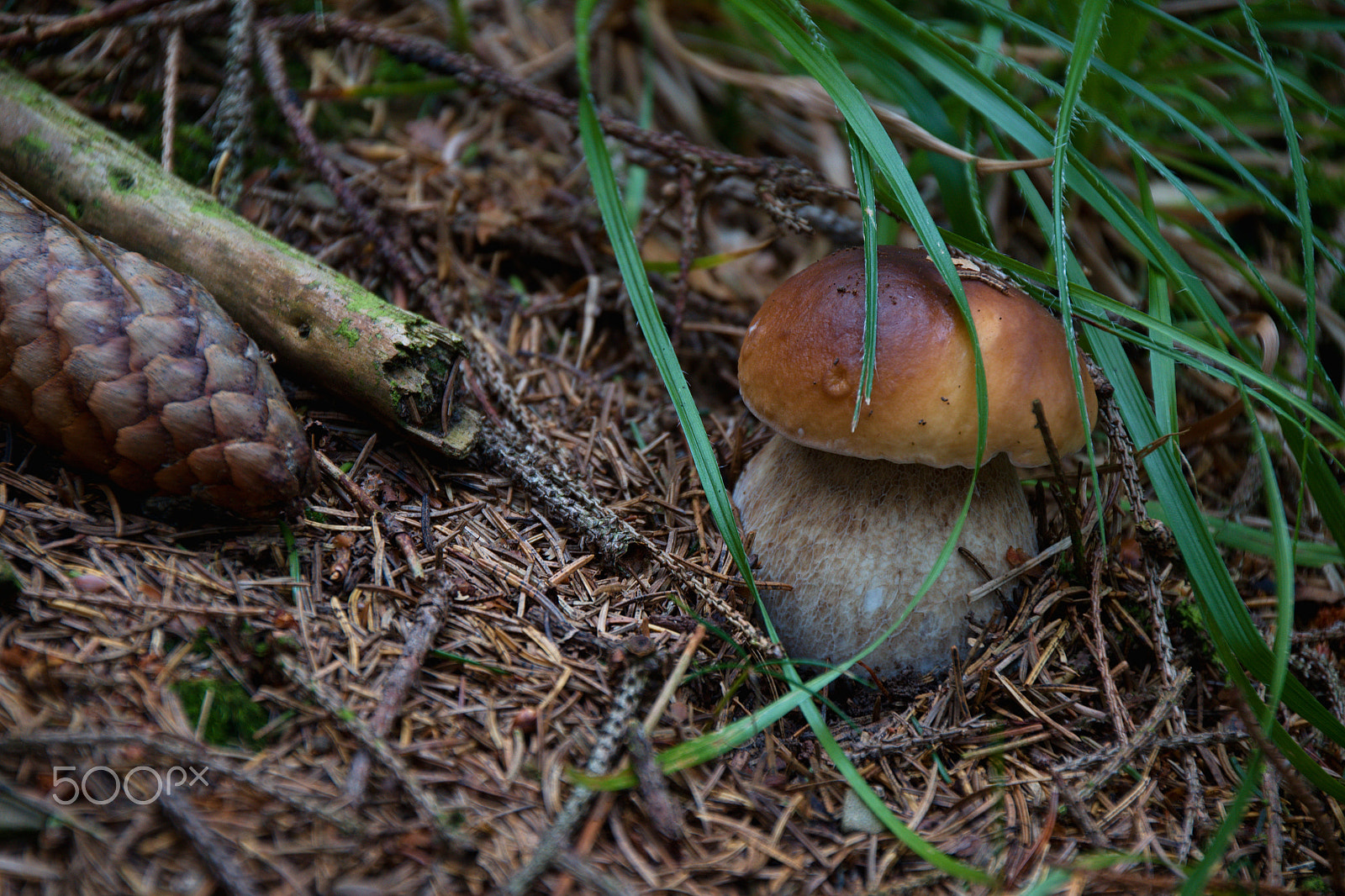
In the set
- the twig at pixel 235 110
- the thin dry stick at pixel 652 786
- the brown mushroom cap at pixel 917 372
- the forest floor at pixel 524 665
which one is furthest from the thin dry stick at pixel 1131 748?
the twig at pixel 235 110

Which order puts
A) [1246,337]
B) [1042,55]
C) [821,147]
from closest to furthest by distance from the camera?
[1246,337]
[1042,55]
[821,147]

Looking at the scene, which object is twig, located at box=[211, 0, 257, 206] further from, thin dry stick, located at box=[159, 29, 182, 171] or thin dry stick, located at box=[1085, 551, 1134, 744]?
thin dry stick, located at box=[1085, 551, 1134, 744]

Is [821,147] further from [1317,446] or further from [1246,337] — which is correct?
[1317,446]

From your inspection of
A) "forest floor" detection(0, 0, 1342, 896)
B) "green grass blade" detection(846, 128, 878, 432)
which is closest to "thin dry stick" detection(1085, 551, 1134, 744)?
"forest floor" detection(0, 0, 1342, 896)

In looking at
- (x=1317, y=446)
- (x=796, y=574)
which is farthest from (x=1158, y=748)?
(x=796, y=574)

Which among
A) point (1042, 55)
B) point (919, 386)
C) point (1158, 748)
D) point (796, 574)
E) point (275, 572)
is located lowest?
point (275, 572)

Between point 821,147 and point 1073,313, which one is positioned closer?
point 1073,313

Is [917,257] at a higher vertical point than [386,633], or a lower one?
higher
